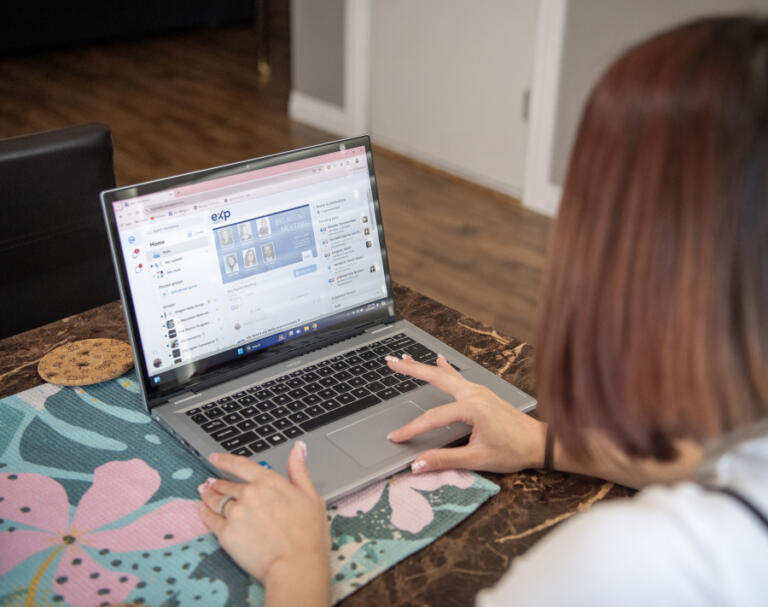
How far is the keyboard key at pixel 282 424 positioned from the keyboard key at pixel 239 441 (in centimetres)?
3

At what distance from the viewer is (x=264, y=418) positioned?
3.37 feet

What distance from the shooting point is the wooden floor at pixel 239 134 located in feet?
10.2

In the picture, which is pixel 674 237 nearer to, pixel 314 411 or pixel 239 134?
pixel 314 411

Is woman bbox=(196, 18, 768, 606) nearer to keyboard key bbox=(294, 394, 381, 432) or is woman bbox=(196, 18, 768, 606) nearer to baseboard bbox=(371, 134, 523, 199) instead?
keyboard key bbox=(294, 394, 381, 432)

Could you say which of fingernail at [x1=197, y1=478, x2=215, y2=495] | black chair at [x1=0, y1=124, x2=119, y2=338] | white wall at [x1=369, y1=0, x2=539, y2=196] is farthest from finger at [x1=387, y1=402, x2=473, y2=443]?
white wall at [x1=369, y1=0, x2=539, y2=196]

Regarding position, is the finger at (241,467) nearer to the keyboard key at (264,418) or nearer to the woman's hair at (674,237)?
the keyboard key at (264,418)

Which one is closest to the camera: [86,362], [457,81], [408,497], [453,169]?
[408,497]

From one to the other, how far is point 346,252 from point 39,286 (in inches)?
31.3

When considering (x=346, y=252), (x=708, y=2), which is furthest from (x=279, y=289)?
(x=708, y=2)

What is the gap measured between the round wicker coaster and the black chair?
505 mm

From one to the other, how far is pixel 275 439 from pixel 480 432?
0.24 metres

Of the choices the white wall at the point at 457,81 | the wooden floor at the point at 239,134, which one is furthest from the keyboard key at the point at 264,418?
the white wall at the point at 457,81

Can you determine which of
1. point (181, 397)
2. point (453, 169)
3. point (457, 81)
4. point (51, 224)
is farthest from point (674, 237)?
point (453, 169)

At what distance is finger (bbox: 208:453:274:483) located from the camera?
882 millimetres
